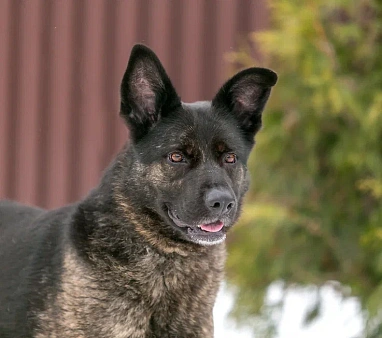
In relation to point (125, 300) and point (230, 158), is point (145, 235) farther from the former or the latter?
point (230, 158)

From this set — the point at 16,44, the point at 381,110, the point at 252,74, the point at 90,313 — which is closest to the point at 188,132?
the point at 252,74

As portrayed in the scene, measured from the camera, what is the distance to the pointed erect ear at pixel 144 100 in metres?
3.97

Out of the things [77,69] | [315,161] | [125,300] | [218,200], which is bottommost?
[315,161]

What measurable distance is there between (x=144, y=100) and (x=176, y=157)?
326 mm

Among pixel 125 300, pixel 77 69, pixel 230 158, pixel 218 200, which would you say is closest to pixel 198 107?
pixel 230 158

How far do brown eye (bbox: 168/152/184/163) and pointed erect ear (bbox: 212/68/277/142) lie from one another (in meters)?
0.39

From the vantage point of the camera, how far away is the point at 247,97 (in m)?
→ 4.25

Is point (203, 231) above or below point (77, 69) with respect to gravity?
above

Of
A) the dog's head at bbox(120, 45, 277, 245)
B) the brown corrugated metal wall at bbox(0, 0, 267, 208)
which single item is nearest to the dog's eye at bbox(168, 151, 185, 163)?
the dog's head at bbox(120, 45, 277, 245)

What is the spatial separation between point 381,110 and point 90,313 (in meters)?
3.18

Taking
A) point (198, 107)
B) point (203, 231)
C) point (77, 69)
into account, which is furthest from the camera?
point (77, 69)

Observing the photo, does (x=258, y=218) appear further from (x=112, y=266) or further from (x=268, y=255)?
(x=112, y=266)

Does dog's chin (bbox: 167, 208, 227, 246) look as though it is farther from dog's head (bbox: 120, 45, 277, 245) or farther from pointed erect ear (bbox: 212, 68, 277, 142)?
pointed erect ear (bbox: 212, 68, 277, 142)

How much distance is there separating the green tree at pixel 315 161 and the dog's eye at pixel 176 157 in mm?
2726
